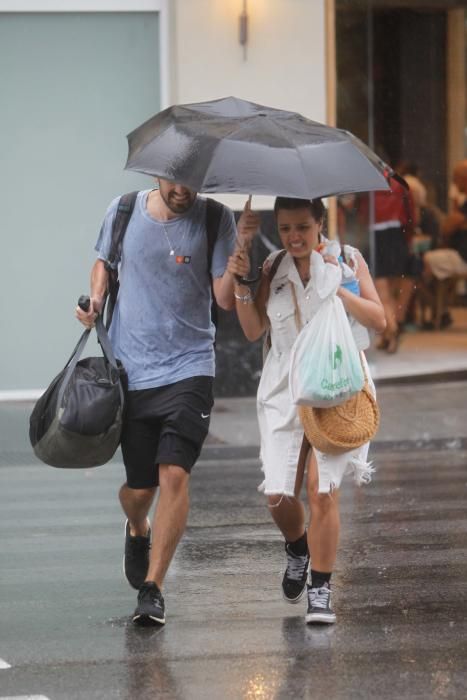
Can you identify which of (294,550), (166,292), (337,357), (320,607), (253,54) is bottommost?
(320,607)

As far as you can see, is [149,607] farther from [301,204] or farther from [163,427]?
[301,204]

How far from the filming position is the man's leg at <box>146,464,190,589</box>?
6.04 m

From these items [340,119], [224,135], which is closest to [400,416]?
[340,119]

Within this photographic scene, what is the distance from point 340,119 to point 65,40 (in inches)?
96.1

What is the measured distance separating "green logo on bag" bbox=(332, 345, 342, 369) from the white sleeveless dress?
24 centimetres

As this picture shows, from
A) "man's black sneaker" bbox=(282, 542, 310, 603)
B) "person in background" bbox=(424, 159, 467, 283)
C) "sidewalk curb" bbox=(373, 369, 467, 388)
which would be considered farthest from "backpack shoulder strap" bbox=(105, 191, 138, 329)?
"person in background" bbox=(424, 159, 467, 283)

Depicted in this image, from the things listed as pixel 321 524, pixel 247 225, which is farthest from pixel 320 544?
pixel 247 225

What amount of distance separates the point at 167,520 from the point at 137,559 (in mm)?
521

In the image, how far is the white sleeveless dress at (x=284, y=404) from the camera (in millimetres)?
6012

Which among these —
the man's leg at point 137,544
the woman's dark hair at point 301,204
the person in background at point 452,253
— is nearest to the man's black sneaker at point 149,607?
the man's leg at point 137,544

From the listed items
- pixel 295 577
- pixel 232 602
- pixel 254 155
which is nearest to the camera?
pixel 254 155

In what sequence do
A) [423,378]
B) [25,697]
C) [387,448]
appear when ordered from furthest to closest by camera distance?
1. [423,378]
2. [387,448]
3. [25,697]

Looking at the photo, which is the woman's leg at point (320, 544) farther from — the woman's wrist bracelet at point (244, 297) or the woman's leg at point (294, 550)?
the woman's wrist bracelet at point (244, 297)

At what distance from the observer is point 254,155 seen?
18.2ft
